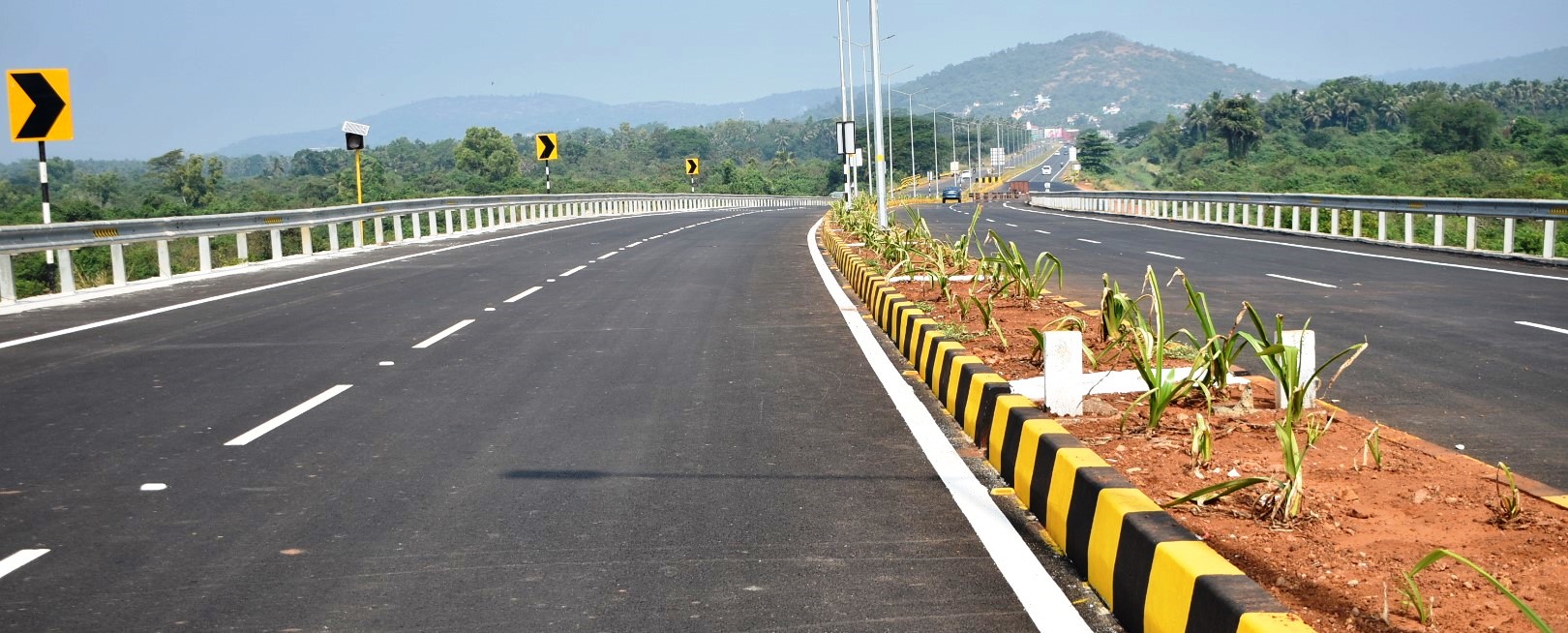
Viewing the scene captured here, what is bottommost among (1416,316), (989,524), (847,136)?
(1416,316)

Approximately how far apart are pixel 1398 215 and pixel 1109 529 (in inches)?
1518

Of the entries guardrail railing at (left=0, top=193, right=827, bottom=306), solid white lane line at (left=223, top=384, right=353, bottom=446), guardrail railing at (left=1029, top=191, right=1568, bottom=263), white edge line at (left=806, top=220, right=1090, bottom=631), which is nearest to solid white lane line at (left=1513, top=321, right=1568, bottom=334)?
white edge line at (left=806, top=220, right=1090, bottom=631)

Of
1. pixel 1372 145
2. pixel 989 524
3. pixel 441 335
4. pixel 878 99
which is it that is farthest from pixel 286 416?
pixel 1372 145

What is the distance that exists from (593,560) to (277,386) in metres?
5.48

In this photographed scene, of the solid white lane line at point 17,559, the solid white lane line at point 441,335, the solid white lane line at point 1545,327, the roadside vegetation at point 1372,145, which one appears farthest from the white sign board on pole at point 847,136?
the solid white lane line at point 17,559

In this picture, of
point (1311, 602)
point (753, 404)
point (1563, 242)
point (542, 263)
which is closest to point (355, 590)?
point (1311, 602)

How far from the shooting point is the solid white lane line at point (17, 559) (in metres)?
5.72

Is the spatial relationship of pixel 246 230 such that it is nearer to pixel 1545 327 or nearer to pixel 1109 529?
pixel 1545 327

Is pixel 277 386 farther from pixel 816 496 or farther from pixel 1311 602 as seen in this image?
pixel 1311 602

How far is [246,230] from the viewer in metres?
25.7

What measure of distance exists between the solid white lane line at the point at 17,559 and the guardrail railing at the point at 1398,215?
2139cm

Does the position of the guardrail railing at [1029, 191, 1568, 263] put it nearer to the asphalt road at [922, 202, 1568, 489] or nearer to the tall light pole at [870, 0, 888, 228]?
the asphalt road at [922, 202, 1568, 489]

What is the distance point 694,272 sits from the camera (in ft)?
72.4

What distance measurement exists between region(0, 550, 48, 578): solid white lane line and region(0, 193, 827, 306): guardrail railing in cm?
1348
